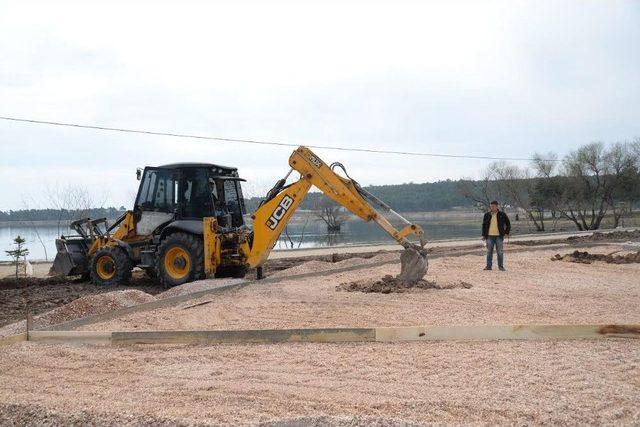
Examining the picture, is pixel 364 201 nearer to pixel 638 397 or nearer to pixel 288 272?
pixel 288 272

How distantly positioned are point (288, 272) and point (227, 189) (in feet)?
7.80

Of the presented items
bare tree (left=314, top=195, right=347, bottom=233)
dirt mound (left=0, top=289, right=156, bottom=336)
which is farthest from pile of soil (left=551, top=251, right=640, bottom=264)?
bare tree (left=314, top=195, right=347, bottom=233)

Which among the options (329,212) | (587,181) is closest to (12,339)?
(329,212)

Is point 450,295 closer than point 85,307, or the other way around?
point 85,307

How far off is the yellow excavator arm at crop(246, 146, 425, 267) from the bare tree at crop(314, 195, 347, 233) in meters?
31.2

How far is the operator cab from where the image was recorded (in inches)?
523

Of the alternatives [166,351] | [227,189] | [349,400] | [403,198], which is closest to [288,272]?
[227,189]

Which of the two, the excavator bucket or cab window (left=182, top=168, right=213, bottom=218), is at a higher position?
cab window (left=182, top=168, right=213, bottom=218)

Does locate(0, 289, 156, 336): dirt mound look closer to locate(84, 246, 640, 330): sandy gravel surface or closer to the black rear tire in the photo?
locate(84, 246, 640, 330): sandy gravel surface

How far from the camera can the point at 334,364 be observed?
6117 mm

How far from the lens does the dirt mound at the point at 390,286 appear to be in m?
11.3

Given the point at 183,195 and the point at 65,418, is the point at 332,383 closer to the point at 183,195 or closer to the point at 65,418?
the point at 65,418

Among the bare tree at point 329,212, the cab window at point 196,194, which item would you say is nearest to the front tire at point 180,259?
the cab window at point 196,194

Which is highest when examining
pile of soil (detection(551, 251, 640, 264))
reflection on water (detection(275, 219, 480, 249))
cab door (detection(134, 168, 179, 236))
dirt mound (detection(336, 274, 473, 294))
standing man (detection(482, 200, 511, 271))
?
cab door (detection(134, 168, 179, 236))
